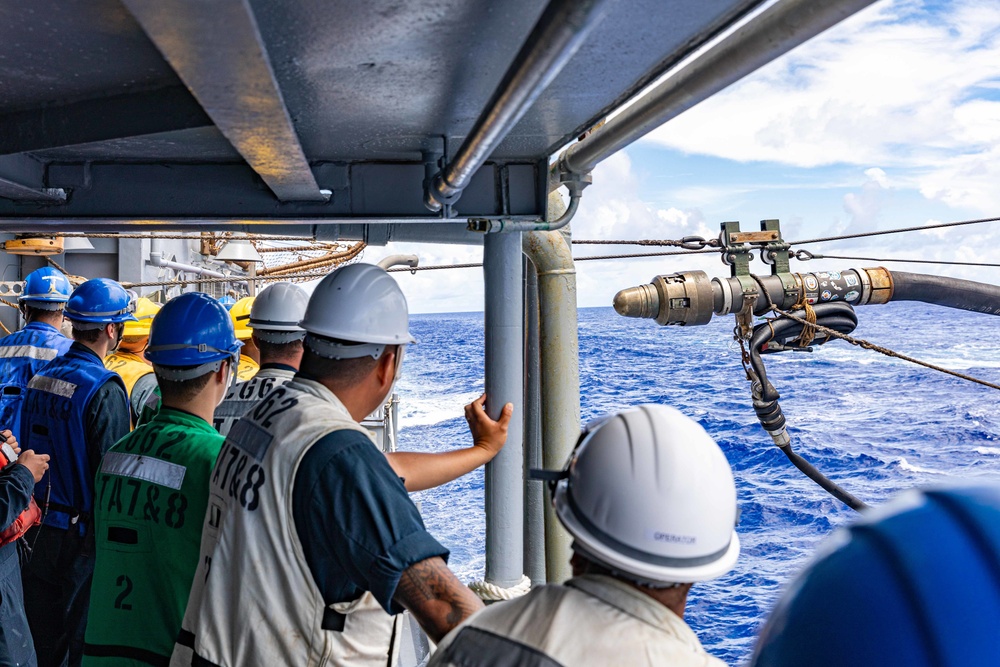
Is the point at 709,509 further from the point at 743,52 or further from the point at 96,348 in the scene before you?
the point at 96,348

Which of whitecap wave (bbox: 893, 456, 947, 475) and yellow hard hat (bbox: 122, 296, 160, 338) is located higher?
yellow hard hat (bbox: 122, 296, 160, 338)

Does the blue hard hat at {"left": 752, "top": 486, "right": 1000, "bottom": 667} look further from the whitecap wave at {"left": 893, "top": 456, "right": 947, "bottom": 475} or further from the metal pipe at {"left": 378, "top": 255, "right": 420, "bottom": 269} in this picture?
the whitecap wave at {"left": 893, "top": 456, "right": 947, "bottom": 475}

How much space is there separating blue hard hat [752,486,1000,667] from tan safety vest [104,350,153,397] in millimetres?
4838

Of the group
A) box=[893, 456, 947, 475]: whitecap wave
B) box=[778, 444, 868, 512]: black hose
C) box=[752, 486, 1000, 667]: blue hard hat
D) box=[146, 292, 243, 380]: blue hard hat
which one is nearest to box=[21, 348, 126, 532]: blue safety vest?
box=[146, 292, 243, 380]: blue hard hat

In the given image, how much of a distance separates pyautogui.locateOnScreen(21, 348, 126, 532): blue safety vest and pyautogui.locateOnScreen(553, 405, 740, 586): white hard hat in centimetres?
328

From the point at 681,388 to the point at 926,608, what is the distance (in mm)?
44217

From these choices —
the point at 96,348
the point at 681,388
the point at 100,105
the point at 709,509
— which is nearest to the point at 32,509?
the point at 96,348

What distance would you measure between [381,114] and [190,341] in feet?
3.47

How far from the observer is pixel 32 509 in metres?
3.42

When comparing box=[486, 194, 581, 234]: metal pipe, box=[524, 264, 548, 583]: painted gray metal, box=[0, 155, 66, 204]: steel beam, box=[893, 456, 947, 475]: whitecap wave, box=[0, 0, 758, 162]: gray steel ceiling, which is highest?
box=[0, 0, 758, 162]: gray steel ceiling

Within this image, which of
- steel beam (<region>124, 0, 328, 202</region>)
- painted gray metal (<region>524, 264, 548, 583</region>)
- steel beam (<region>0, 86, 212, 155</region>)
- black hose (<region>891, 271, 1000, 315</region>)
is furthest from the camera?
black hose (<region>891, 271, 1000, 315</region>)

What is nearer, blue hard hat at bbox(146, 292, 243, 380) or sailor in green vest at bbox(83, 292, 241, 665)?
sailor in green vest at bbox(83, 292, 241, 665)

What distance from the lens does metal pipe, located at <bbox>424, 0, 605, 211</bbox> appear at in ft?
4.31

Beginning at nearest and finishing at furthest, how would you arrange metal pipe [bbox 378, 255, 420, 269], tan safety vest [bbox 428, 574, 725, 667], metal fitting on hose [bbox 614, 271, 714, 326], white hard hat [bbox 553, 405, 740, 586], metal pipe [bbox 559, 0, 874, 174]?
tan safety vest [bbox 428, 574, 725, 667], white hard hat [bbox 553, 405, 740, 586], metal pipe [bbox 559, 0, 874, 174], metal fitting on hose [bbox 614, 271, 714, 326], metal pipe [bbox 378, 255, 420, 269]
